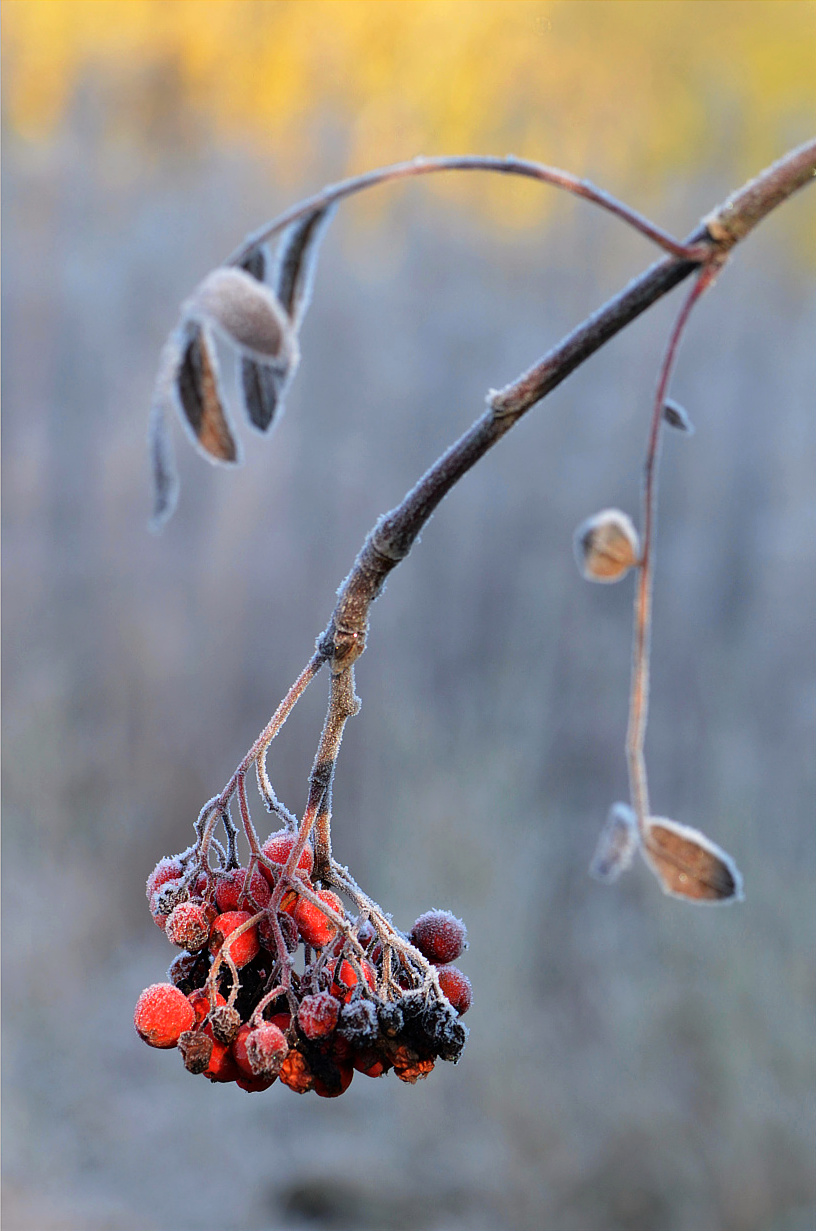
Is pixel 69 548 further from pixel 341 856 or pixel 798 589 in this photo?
pixel 798 589

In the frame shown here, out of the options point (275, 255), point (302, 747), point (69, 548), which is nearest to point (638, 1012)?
point (302, 747)

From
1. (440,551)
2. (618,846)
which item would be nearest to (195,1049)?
(618,846)

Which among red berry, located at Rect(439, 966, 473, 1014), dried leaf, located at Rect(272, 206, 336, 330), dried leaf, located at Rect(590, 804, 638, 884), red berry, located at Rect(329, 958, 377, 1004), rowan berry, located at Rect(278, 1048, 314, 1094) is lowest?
rowan berry, located at Rect(278, 1048, 314, 1094)

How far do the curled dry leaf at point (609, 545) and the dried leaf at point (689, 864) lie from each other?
0.29 feet

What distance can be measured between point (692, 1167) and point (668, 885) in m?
1.81

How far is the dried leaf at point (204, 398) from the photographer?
13.1 inches

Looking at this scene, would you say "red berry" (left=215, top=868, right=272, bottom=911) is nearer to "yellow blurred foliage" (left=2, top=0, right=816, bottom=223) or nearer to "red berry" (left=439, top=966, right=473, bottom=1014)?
"red berry" (left=439, top=966, right=473, bottom=1014)

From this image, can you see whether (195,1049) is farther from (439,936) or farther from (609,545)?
(609,545)

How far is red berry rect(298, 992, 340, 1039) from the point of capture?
339 millimetres

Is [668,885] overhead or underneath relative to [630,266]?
underneath

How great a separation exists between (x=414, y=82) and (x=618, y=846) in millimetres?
2248

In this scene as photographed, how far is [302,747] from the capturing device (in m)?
2.17

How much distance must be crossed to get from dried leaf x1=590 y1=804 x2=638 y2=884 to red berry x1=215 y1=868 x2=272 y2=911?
0.40 feet

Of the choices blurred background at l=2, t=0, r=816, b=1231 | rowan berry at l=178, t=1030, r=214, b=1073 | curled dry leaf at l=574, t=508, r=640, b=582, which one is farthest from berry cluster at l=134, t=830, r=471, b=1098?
blurred background at l=2, t=0, r=816, b=1231
